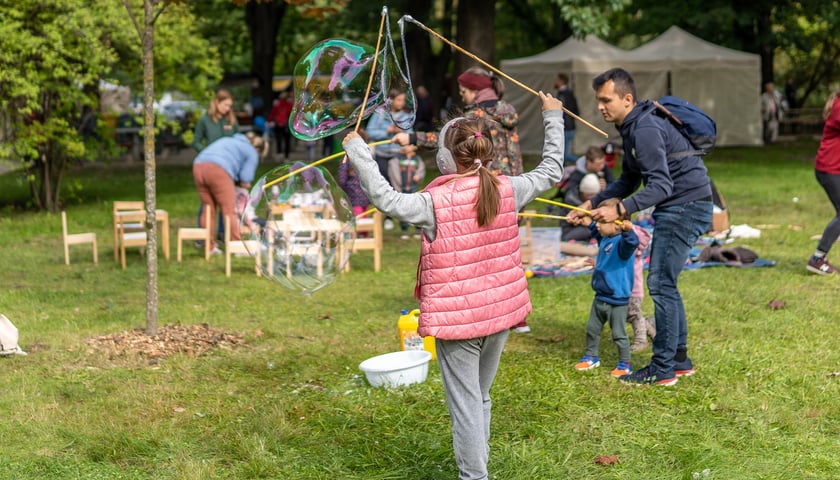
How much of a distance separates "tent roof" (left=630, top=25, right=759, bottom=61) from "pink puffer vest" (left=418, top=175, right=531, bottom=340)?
23.1m

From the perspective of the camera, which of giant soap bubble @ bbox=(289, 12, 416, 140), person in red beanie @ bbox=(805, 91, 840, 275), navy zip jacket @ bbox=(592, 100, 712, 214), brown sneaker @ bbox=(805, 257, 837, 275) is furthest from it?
brown sneaker @ bbox=(805, 257, 837, 275)

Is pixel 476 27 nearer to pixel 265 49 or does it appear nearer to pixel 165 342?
pixel 265 49

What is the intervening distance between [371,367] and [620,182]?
Answer: 1.97 m

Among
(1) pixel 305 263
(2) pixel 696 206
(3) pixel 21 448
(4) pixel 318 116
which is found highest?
(4) pixel 318 116

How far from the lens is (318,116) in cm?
597

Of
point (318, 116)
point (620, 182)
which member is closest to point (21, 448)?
point (318, 116)

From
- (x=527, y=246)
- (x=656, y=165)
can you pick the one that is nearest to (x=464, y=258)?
(x=656, y=165)

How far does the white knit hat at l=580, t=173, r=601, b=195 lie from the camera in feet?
35.5

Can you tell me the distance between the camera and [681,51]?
27.1 m

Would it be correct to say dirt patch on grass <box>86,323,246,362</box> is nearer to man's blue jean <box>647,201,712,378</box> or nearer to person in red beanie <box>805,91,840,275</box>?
man's blue jean <box>647,201,712,378</box>

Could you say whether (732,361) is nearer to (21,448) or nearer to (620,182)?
(620,182)

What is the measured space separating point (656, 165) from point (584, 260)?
190 inches

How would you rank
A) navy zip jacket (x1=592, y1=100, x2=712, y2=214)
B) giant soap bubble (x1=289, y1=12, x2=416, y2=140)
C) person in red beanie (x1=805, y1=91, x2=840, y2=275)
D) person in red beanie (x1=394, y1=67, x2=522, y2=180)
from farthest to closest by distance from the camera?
1. person in red beanie (x1=805, y1=91, x2=840, y2=275)
2. person in red beanie (x1=394, y1=67, x2=522, y2=180)
3. navy zip jacket (x1=592, y1=100, x2=712, y2=214)
4. giant soap bubble (x1=289, y1=12, x2=416, y2=140)

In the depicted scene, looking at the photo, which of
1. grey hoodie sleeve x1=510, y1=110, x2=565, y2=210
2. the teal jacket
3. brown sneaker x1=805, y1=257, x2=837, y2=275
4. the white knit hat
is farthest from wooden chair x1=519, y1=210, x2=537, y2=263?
grey hoodie sleeve x1=510, y1=110, x2=565, y2=210
